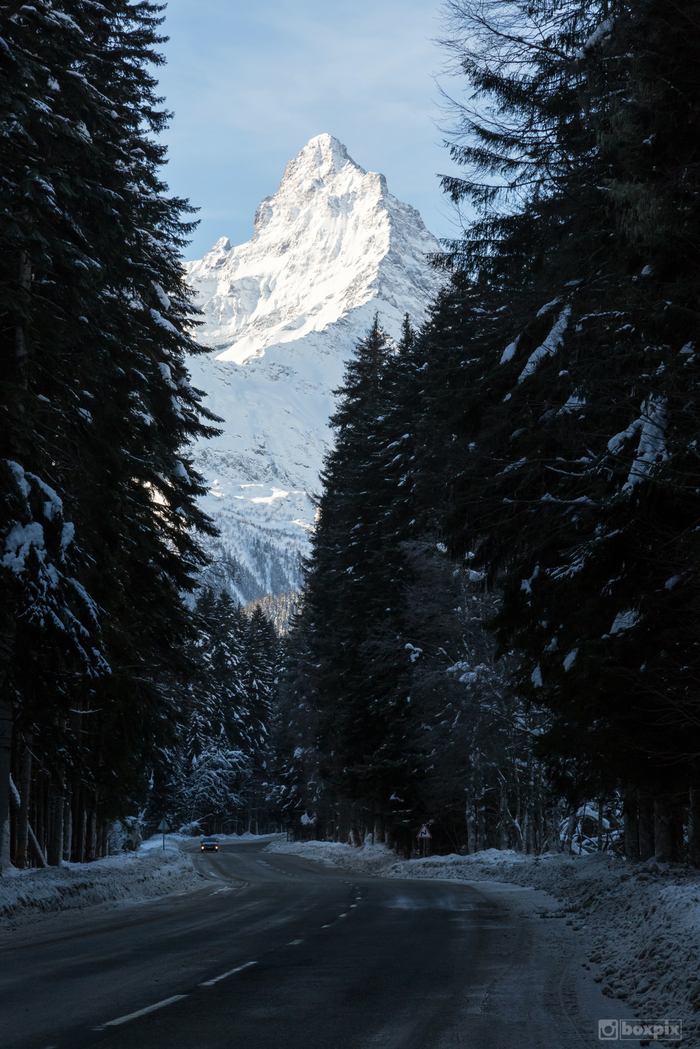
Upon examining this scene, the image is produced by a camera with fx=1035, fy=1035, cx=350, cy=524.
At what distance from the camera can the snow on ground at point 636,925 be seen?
8766 mm

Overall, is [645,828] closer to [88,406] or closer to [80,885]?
[80,885]

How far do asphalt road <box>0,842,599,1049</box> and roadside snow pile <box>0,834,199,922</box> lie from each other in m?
0.71

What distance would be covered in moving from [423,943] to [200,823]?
87.6 meters

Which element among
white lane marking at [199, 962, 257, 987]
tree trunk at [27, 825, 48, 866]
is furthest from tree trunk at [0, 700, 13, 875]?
white lane marking at [199, 962, 257, 987]

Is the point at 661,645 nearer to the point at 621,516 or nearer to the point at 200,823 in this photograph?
the point at 621,516

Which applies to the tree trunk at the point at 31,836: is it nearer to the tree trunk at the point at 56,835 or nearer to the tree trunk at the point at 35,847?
the tree trunk at the point at 35,847

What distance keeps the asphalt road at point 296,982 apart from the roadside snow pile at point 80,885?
2.32 feet

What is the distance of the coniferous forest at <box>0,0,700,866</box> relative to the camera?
1163 centimetres

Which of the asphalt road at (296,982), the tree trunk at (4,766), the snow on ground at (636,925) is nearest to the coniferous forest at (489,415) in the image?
the tree trunk at (4,766)

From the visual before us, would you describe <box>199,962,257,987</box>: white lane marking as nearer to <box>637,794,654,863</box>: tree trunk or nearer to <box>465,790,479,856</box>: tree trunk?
<box>637,794,654,863</box>: tree trunk

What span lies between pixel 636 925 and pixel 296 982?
4.60 metres

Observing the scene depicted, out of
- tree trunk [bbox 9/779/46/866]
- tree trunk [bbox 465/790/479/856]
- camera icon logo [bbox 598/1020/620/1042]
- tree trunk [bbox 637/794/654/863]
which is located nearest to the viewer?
camera icon logo [bbox 598/1020/620/1042]

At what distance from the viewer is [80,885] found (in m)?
21.1

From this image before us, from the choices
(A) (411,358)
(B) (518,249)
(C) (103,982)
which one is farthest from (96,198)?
(A) (411,358)
